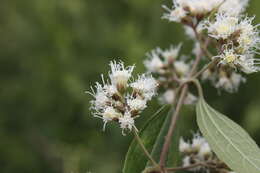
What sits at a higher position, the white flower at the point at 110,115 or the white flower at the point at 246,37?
the white flower at the point at 246,37


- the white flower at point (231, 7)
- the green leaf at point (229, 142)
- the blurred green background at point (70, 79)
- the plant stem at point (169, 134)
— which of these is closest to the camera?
the green leaf at point (229, 142)

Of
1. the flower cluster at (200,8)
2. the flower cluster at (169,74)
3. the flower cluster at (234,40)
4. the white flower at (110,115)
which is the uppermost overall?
the flower cluster at (200,8)

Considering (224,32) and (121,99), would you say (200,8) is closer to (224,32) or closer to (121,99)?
(224,32)

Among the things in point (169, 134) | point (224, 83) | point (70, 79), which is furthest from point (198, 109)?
point (70, 79)

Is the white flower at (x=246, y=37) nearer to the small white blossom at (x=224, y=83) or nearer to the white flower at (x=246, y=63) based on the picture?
the white flower at (x=246, y=63)

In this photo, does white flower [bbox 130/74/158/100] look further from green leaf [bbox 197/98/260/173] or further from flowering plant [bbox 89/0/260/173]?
green leaf [bbox 197/98/260/173]

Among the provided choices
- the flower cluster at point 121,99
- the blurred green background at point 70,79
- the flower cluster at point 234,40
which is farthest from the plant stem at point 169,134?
the blurred green background at point 70,79
